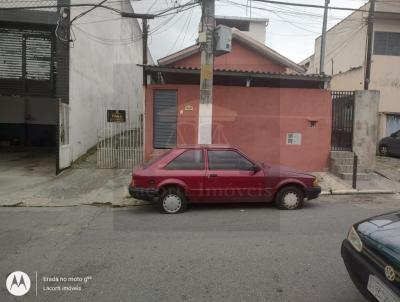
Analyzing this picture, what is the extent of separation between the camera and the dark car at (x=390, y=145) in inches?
637

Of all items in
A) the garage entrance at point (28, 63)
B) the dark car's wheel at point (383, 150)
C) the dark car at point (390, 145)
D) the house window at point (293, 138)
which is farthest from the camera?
the dark car's wheel at point (383, 150)

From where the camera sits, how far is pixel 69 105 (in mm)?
12273

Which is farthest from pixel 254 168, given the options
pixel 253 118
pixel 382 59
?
pixel 382 59

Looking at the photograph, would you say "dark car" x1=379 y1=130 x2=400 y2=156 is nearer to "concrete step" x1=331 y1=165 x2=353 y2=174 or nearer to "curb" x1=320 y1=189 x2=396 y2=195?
"concrete step" x1=331 y1=165 x2=353 y2=174

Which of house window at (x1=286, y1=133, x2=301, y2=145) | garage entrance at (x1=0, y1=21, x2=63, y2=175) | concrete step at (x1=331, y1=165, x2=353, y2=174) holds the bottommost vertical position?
concrete step at (x1=331, y1=165, x2=353, y2=174)

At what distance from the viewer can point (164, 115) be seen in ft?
37.9

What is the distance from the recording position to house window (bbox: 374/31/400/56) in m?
19.5

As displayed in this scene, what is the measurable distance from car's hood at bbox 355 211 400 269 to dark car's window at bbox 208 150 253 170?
13.7 feet

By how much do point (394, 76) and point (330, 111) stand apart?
9.96 meters

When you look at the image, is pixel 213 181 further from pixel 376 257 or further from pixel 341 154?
pixel 341 154

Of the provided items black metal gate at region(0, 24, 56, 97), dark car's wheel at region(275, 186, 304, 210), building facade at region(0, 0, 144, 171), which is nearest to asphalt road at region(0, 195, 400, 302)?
dark car's wheel at region(275, 186, 304, 210)

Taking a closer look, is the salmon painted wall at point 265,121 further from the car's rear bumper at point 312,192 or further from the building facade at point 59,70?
the car's rear bumper at point 312,192

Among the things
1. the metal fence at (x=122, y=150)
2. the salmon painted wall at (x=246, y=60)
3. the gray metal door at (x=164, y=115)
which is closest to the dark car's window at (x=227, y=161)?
the gray metal door at (x=164, y=115)

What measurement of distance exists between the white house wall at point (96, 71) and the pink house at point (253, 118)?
299 cm
